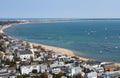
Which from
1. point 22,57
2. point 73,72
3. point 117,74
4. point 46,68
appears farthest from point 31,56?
point 117,74

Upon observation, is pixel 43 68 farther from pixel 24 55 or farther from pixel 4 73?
pixel 24 55

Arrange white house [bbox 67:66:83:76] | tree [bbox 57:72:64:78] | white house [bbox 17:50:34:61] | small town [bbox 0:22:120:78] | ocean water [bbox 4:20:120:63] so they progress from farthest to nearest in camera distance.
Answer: ocean water [bbox 4:20:120:63], white house [bbox 17:50:34:61], white house [bbox 67:66:83:76], small town [bbox 0:22:120:78], tree [bbox 57:72:64:78]

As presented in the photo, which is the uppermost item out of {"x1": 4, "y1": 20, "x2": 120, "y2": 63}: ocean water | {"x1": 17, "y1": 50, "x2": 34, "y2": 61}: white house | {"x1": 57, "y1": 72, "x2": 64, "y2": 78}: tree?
{"x1": 57, "y1": 72, "x2": 64, "y2": 78}: tree

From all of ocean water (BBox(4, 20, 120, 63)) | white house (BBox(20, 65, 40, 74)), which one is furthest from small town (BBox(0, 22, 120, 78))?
ocean water (BBox(4, 20, 120, 63))

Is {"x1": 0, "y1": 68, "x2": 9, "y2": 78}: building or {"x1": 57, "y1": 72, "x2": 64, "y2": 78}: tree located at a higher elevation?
{"x1": 57, "y1": 72, "x2": 64, "y2": 78}: tree

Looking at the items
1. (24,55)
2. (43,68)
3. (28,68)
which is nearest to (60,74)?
(43,68)

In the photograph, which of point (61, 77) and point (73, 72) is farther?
point (73, 72)

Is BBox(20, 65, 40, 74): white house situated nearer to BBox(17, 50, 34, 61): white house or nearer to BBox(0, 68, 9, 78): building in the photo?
BBox(0, 68, 9, 78): building

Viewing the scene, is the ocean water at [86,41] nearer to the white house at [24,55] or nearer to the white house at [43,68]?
the white house at [24,55]

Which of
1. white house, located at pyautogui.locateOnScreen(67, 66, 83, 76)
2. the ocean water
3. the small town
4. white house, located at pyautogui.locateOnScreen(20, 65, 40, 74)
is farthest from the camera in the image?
the ocean water

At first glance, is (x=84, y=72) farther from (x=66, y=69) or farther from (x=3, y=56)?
(x=3, y=56)

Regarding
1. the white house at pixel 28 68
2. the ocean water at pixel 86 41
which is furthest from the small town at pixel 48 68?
the ocean water at pixel 86 41
